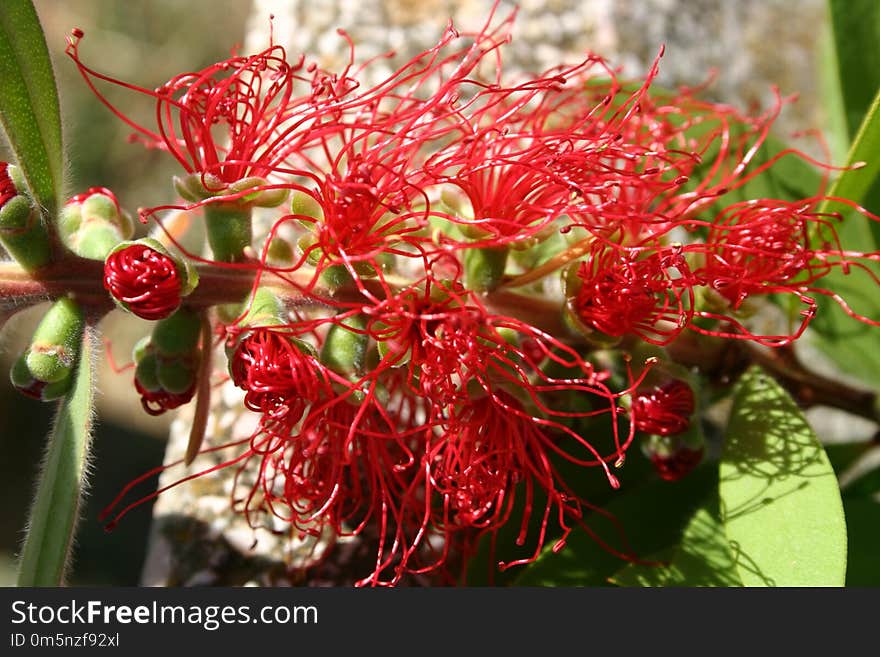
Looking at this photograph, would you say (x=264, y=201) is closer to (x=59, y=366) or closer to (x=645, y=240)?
(x=59, y=366)

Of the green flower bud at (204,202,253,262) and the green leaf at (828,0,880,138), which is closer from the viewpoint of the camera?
the green flower bud at (204,202,253,262)

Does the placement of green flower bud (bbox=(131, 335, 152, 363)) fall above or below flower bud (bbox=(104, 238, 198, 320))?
above

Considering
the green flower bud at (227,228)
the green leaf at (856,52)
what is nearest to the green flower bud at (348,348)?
the green flower bud at (227,228)

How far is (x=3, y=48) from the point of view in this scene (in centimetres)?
64

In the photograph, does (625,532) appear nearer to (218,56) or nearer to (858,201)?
(858,201)

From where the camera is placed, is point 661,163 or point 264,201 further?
point 661,163

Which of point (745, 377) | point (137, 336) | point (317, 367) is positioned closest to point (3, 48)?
point (317, 367)

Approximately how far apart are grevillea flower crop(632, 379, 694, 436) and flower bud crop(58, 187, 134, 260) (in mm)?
452

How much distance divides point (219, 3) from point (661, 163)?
206 centimetres

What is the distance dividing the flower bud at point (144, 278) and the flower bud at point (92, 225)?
2.2 inches

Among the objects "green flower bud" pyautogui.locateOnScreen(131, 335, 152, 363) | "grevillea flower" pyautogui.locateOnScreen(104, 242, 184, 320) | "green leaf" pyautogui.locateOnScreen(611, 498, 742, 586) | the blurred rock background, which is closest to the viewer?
"grevillea flower" pyautogui.locateOnScreen(104, 242, 184, 320)

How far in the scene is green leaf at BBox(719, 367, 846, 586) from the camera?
2.29ft

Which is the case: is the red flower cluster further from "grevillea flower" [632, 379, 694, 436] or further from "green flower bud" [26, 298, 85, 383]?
"green flower bud" [26, 298, 85, 383]

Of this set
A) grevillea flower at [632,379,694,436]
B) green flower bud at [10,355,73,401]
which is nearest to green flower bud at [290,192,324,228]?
green flower bud at [10,355,73,401]
